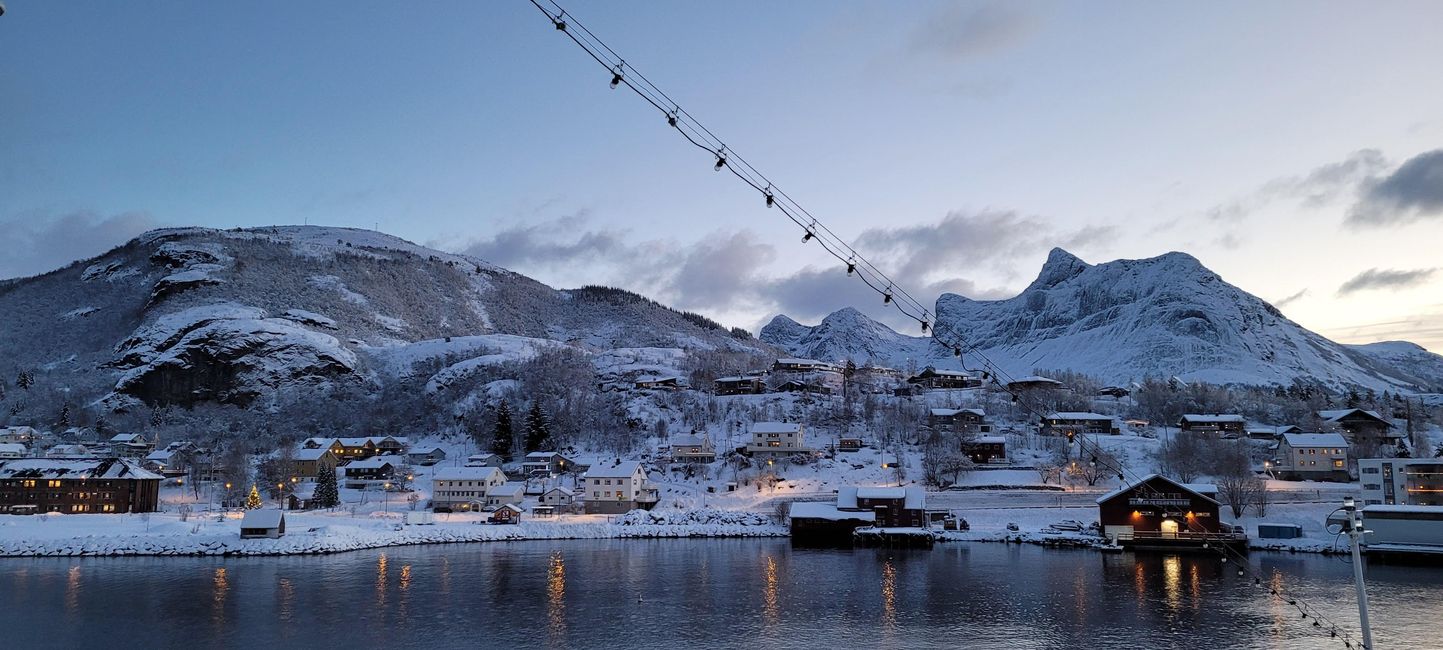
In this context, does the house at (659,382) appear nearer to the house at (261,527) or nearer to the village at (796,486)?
the village at (796,486)

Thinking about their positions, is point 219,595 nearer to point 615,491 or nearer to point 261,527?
point 261,527

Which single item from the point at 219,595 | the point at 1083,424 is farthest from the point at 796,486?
the point at 219,595

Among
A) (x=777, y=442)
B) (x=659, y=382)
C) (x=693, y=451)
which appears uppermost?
(x=659, y=382)

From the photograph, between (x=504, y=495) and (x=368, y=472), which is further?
(x=368, y=472)

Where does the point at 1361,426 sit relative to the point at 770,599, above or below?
above

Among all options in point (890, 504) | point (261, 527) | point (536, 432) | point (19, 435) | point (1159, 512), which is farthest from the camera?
point (19, 435)

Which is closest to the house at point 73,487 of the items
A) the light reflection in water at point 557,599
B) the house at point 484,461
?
the house at point 484,461

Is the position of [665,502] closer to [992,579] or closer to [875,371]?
[992,579]

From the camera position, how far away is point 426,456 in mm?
84500

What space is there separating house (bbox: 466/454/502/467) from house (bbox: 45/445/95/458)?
3443 centimetres

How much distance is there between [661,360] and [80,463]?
77.4 metres

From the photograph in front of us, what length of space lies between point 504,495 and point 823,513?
82.4ft

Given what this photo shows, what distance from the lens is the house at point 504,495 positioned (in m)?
64.8

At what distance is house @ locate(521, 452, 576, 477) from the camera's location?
3017 inches
